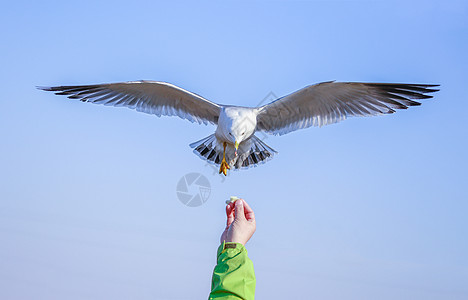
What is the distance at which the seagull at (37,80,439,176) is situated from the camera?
451 cm

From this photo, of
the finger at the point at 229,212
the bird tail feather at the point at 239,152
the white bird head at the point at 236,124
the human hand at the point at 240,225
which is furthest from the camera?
the bird tail feather at the point at 239,152

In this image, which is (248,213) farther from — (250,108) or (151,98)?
(151,98)

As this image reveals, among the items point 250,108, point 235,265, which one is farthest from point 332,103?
point 235,265

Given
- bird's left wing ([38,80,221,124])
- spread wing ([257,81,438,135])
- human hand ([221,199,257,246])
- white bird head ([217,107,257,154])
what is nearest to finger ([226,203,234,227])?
human hand ([221,199,257,246])

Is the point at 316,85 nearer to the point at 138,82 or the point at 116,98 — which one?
the point at 138,82

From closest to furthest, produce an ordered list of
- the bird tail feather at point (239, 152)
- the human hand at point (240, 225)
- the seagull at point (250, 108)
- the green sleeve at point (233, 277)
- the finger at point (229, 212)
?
the green sleeve at point (233, 277), the human hand at point (240, 225), the finger at point (229, 212), the seagull at point (250, 108), the bird tail feather at point (239, 152)

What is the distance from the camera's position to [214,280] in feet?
4.78

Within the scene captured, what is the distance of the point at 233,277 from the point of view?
1426 mm

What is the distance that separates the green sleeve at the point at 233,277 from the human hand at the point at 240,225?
0.32 ft

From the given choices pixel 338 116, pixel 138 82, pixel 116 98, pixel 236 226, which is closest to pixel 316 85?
pixel 338 116

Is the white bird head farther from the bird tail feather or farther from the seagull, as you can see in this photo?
the bird tail feather

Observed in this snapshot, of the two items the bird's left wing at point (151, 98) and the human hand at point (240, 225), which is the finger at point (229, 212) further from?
the bird's left wing at point (151, 98)

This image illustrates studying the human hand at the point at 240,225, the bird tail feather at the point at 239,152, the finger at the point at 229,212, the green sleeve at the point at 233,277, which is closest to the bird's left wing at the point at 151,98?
the bird tail feather at the point at 239,152

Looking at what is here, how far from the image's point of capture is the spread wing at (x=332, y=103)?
4551mm
